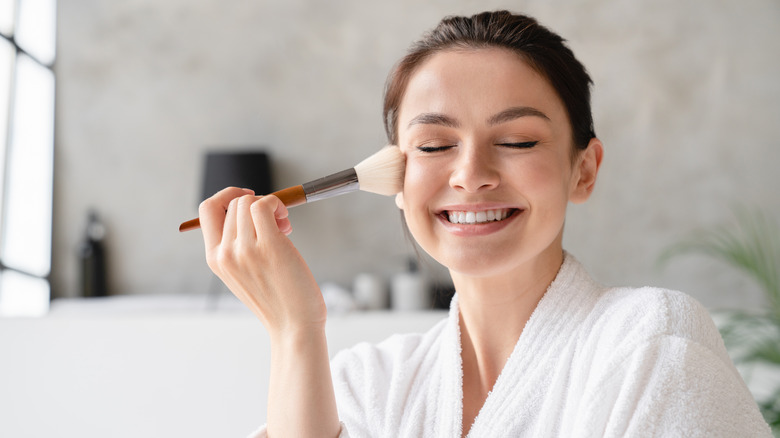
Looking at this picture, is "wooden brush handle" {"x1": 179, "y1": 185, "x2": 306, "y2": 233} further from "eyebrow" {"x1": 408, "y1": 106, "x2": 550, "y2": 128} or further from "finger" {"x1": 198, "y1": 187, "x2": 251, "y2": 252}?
"eyebrow" {"x1": 408, "y1": 106, "x2": 550, "y2": 128}

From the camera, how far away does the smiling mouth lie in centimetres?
82

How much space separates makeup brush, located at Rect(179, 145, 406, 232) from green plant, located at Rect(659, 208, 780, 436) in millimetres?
1148

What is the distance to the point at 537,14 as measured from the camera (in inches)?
97.4

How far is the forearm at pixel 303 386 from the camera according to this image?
0.81m

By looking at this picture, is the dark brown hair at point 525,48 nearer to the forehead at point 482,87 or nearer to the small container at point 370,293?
the forehead at point 482,87

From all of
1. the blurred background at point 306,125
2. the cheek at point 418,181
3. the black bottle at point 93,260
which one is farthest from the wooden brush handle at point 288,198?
the black bottle at point 93,260

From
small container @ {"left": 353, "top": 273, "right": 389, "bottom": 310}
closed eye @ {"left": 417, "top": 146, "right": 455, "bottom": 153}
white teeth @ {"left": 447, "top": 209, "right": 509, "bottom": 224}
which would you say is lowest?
→ small container @ {"left": 353, "top": 273, "right": 389, "bottom": 310}

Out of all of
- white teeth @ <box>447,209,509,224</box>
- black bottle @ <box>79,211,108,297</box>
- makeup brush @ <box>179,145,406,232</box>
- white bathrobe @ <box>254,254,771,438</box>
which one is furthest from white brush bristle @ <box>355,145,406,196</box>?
black bottle @ <box>79,211,108,297</box>

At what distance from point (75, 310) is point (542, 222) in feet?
6.75

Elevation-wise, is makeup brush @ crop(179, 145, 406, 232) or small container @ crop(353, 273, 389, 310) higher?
makeup brush @ crop(179, 145, 406, 232)

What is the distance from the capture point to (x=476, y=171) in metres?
0.79

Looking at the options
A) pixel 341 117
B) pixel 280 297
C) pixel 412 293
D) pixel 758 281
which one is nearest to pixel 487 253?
pixel 280 297

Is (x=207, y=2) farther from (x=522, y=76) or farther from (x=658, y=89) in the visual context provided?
(x=522, y=76)

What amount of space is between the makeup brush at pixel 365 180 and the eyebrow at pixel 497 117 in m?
0.06
